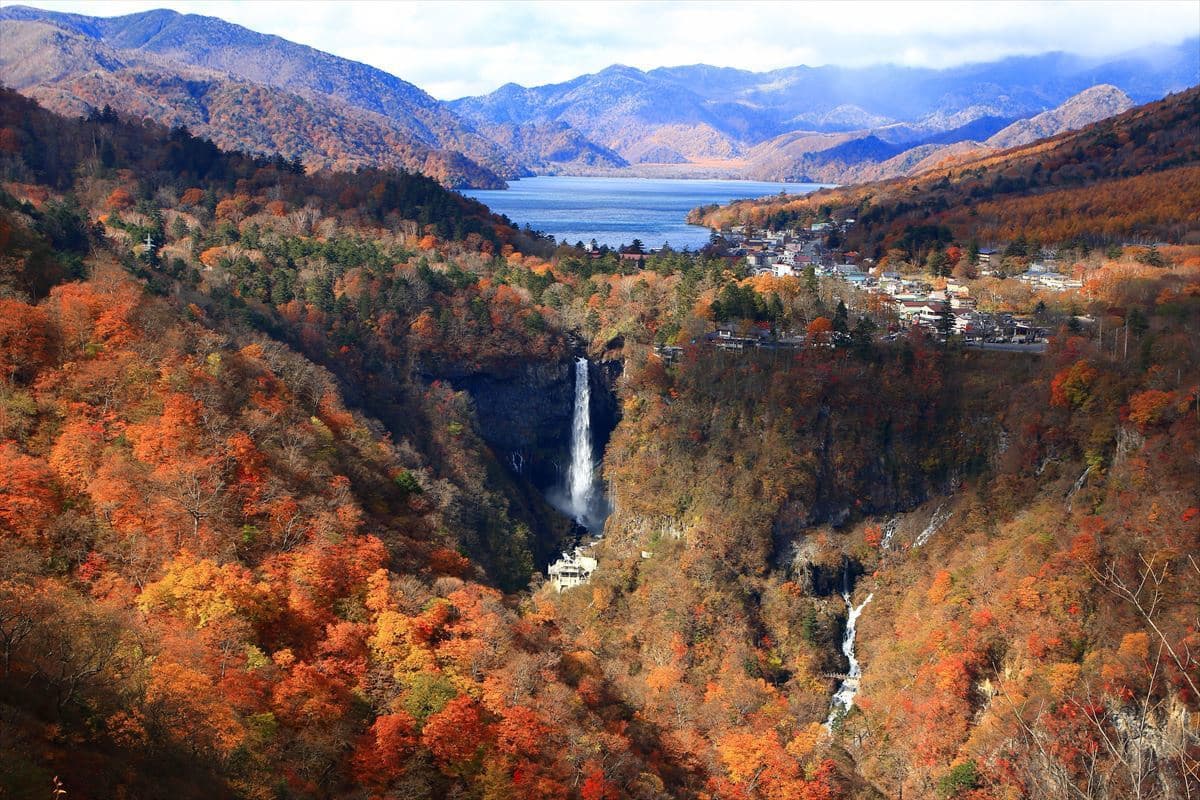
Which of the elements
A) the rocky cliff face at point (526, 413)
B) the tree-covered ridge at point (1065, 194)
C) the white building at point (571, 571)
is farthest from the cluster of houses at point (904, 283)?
the white building at point (571, 571)

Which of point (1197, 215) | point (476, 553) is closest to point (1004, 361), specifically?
point (476, 553)

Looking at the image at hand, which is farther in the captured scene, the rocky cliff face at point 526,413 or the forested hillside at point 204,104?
the forested hillside at point 204,104

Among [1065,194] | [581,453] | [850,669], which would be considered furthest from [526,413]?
[1065,194]

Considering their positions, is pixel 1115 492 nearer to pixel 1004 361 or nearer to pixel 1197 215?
pixel 1004 361

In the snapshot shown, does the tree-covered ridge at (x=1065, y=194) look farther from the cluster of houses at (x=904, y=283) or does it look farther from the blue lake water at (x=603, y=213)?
the blue lake water at (x=603, y=213)

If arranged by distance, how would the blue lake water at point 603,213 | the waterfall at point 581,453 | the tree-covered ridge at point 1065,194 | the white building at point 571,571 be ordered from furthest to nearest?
the blue lake water at point 603,213 → the tree-covered ridge at point 1065,194 → the waterfall at point 581,453 → the white building at point 571,571
